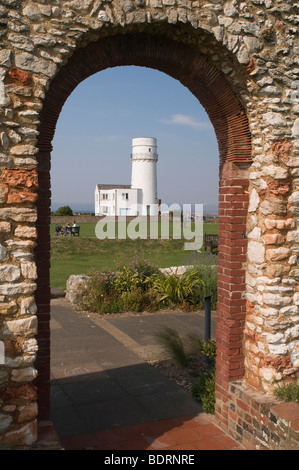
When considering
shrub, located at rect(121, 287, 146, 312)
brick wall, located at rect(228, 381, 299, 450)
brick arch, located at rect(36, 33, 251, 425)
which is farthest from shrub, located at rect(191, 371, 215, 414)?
shrub, located at rect(121, 287, 146, 312)

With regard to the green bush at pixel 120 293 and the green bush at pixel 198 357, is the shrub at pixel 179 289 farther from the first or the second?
the green bush at pixel 198 357

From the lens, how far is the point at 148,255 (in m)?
17.0

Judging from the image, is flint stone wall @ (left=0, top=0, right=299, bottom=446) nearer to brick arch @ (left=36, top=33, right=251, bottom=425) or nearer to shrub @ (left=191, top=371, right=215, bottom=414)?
brick arch @ (left=36, top=33, right=251, bottom=425)

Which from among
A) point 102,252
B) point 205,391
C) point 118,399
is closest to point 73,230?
point 102,252

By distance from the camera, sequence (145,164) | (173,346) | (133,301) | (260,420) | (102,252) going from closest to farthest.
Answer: (260,420)
(173,346)
(133,301)
(102,252)
(145,164)

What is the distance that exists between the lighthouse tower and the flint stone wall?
34934 mm

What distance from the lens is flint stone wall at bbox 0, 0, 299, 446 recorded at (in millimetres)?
3225

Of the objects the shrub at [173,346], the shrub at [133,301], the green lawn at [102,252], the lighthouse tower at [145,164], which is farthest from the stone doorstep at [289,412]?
the lighthouse tower at [145,164]

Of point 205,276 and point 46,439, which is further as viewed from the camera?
point 205,276

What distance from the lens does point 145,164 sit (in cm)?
3900

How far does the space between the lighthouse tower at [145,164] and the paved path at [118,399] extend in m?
32.0

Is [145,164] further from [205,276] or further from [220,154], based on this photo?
[220,154]

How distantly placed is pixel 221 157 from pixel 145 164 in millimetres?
35011
